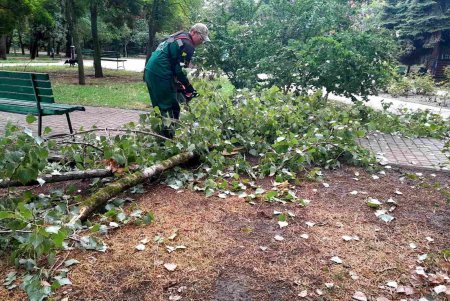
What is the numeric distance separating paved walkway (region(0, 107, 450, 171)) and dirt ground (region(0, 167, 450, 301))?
5.44ft

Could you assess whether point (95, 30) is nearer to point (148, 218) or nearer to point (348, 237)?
point (148, 218)

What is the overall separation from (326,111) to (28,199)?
4.40m

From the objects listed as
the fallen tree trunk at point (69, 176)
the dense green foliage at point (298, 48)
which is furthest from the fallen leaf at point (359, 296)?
the dense green foliage at point (298, 48)

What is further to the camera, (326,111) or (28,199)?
(326,111)

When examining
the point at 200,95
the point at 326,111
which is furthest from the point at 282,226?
the point at 326,111

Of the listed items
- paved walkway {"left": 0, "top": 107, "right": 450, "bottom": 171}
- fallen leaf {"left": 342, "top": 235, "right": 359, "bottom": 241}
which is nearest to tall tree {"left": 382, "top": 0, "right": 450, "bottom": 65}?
paved walkway {"left": 0, "top": 107, "right": 450, "bottom": 171}

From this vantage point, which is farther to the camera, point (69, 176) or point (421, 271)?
point (69, 176)

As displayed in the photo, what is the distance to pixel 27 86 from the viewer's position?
580 cm

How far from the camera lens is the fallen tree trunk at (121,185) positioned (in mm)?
3068

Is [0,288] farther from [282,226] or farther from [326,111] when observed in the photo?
[326,111]

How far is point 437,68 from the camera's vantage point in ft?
70.8

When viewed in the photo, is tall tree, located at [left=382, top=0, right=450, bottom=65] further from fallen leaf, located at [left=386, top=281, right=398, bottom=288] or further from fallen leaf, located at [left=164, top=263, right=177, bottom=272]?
fallen leaf, located at [left=164, top=263, right=177, bottom=272]

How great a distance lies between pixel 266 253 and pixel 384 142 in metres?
4.60

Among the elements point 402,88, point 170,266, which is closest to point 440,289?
point 170,266
